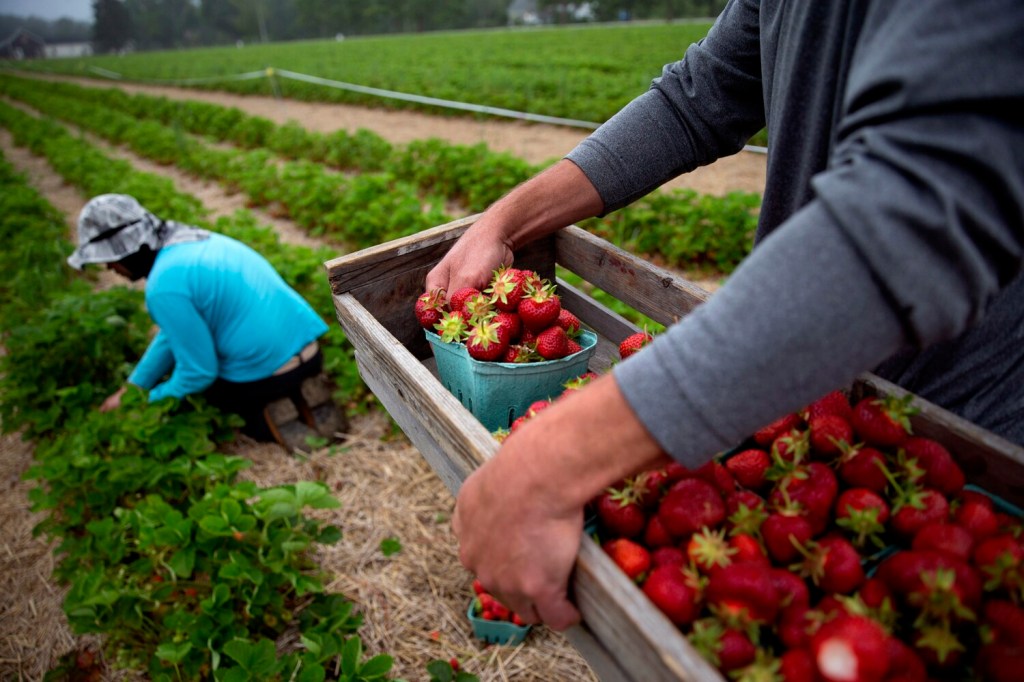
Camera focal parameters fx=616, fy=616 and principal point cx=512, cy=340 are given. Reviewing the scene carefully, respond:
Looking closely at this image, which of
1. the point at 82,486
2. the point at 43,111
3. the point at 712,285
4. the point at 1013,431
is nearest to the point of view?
the point at 1013,431

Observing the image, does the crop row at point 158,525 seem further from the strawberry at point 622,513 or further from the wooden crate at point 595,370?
the strawberry at point 622,513

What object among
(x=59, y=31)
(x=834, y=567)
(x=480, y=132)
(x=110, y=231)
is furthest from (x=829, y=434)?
(x=59, y=31)

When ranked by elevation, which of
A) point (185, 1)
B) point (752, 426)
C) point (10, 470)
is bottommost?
point (10, 470)

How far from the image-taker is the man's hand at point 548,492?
86 cm

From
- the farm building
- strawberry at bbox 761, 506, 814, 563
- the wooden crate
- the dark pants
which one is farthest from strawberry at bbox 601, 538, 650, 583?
the farm building

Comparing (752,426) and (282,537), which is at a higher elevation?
(752,426)

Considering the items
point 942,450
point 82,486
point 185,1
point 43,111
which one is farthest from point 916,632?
point 185,1

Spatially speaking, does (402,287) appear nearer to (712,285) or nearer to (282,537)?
(282,537)

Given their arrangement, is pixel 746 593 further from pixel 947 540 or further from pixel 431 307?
pixel 431 307

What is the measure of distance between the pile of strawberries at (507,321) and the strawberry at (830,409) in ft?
1.93

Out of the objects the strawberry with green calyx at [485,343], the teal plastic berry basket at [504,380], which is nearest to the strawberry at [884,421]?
the teal plastic berry basket at [504,380]

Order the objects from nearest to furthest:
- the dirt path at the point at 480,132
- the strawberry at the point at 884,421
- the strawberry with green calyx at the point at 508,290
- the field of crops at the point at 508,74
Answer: the strawberry at the point at 884,421, the strawberry with green calyx at the point at 508,290, the dirt path at the point at 480,132, the field of crops at the point at 508,74

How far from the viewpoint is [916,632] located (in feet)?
2.96

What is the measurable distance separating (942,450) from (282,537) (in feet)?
8.08
